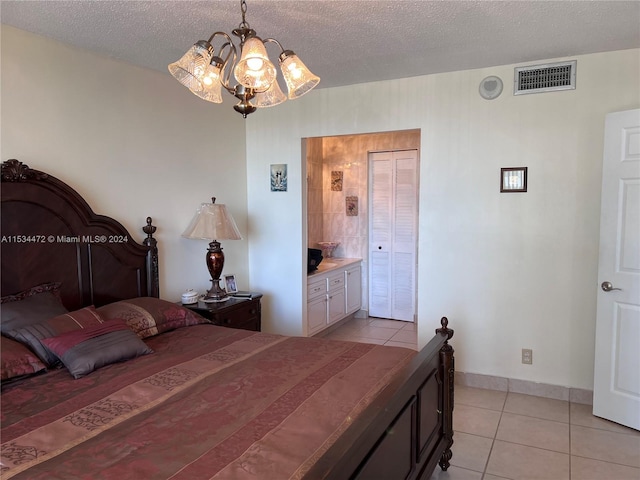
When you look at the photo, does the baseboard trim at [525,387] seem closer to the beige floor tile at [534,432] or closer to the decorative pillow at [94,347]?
the beige floor tile at [534,432]

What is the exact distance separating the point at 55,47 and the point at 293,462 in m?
2.86

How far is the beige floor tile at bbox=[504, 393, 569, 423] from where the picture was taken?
3211mm

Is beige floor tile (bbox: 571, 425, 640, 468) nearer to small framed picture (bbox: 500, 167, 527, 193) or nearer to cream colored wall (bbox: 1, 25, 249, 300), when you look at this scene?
small framed picture (bbox: 500, 167, 527, 193)

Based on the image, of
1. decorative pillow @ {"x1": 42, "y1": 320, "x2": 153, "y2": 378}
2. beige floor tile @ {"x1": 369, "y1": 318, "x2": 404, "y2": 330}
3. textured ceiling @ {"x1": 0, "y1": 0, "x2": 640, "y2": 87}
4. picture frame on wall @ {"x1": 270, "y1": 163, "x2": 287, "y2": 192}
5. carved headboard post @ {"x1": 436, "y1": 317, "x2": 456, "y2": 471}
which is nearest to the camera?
decorative pillow @ {"x1": 42, "y1": 320, "x2": 153, "y2": 378}

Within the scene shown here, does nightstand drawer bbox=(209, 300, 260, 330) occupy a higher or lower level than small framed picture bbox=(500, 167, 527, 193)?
lower

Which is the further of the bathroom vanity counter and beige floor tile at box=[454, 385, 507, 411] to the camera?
the bathroom vanity counter

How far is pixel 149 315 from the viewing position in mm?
2842

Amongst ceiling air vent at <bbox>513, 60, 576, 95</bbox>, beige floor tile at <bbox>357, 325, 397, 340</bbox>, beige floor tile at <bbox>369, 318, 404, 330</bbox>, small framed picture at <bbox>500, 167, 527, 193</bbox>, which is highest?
ceiling air vent at <bbox>513, 60, 576, 95</bbox>

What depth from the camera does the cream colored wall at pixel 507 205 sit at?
330cm

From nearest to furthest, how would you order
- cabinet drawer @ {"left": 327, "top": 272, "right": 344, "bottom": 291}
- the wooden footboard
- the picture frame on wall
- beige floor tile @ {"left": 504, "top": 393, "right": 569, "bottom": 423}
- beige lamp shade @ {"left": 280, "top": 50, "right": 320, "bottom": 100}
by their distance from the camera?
the wooden footboard → beige lamp shade @ {"left": 280, "top": 50, "right": 320, "bottom": 100} → beige floor tile @ {"left": 504, "top": 393, "right": 569, "bottom": 423} → the picture frame on wall → cabinet drawer @ {"left": 327, "top": 272, "right": 344, "bottom": 291}

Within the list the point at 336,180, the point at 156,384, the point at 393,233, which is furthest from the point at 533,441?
the point at 336,180

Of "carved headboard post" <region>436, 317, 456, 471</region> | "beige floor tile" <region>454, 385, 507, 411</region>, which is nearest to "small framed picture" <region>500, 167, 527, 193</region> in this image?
"carved headboard post" <region>436, 317, 456, 471</region>

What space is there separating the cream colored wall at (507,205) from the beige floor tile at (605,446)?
1.68 ft

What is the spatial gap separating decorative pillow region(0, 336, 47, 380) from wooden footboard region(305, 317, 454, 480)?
5.31 feet
